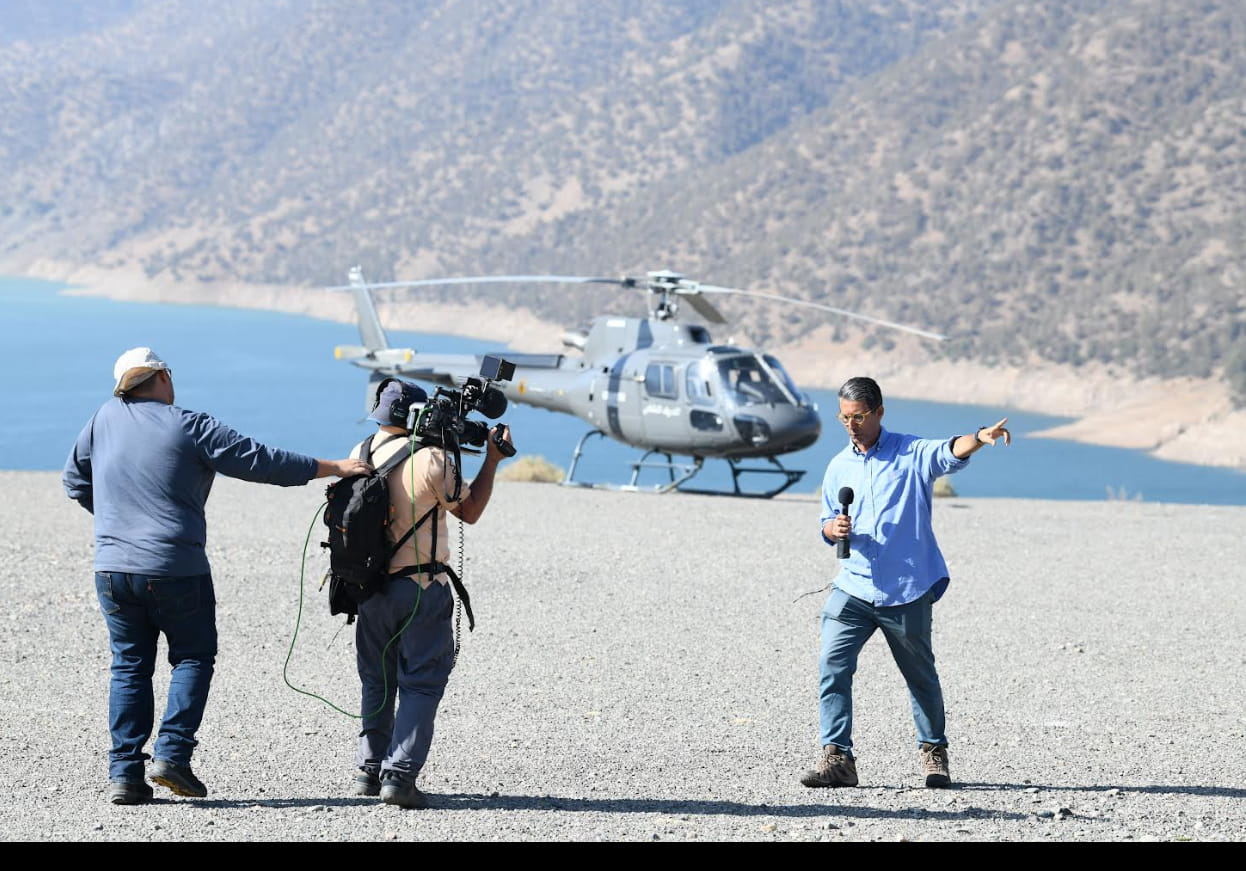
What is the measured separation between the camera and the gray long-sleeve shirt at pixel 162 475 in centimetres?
586

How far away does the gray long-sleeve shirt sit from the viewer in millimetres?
5859

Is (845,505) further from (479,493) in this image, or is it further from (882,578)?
(479,493)

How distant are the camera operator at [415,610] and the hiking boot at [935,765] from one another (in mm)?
1986

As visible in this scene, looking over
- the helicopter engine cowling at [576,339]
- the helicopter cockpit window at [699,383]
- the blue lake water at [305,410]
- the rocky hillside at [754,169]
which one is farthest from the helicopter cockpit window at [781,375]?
the rocky hillside at [754,169]

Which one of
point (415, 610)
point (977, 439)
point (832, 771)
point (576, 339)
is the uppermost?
point (576, 339)

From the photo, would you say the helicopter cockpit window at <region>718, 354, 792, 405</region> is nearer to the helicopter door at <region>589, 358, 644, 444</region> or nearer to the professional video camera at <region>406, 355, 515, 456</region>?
the helicopter door at <region>589, 358, 644, 444</region>

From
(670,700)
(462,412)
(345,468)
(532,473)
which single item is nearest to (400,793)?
(345,468)

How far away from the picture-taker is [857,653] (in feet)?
→ 20.9

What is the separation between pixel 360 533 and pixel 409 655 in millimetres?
500

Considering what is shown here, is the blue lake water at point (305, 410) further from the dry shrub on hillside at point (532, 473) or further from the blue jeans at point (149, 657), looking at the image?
the blue jeans at point (149, 657)

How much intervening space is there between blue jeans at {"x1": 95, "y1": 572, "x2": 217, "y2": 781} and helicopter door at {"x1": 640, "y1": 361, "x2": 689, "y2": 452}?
1426cm

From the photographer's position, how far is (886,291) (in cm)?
8544

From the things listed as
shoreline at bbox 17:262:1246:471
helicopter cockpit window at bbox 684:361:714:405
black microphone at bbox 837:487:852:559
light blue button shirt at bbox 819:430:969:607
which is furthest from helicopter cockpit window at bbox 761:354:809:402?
shoreline at bbox 17:262:1246:471
